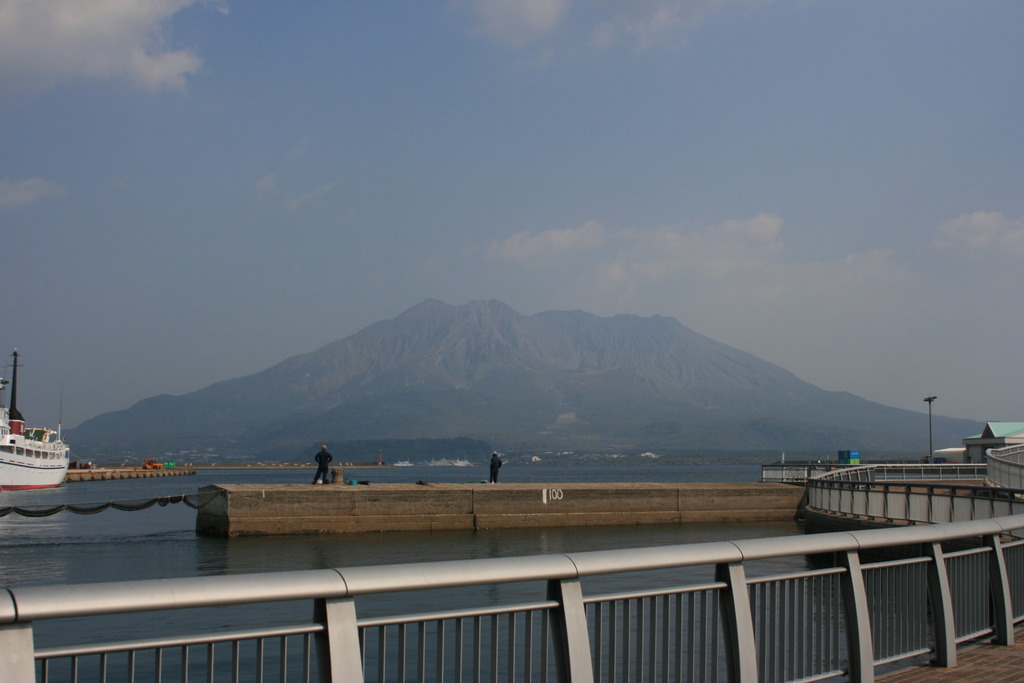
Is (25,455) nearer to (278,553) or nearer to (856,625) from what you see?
Result: (278,553)

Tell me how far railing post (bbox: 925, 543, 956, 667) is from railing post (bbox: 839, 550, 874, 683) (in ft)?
3.91

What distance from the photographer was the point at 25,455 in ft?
278

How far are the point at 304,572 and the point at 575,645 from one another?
69.4 inches

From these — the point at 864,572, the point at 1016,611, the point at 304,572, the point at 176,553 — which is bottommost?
the point at 176,553

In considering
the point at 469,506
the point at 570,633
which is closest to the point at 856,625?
the point at 570,633

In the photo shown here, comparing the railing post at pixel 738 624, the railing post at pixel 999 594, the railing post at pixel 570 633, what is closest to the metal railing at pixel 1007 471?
the railing post at pixel 999 594

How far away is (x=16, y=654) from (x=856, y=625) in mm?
6102

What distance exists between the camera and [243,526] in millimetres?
31312

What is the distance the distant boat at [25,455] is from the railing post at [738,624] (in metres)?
82.2

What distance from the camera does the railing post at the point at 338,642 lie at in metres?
4.73

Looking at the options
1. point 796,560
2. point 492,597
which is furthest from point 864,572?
point 796,560

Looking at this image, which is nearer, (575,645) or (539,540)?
(575,645)

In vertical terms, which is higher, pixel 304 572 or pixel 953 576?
pixel 304 572

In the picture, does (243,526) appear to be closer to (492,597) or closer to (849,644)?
(492,597)
